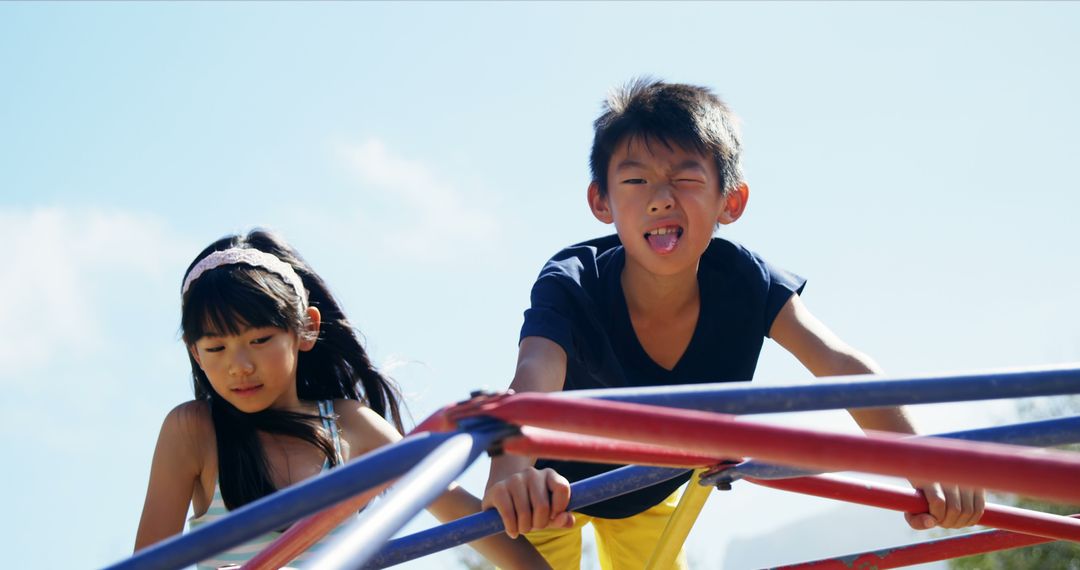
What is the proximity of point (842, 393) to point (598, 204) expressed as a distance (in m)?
1.58

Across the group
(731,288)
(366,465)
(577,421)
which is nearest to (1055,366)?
(577,421)

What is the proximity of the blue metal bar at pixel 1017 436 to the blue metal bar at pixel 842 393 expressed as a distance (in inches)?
12.8

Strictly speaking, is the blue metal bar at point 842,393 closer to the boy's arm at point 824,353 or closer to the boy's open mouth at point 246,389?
the boy's arm at point 824,353

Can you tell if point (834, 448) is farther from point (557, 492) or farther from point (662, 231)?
point (662, 231)

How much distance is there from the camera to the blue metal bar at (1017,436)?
1.72m

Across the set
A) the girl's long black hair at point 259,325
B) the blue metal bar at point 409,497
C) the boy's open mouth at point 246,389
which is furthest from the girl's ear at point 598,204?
the blue metal bar at point 409,497

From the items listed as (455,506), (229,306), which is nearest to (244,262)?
(229,306)

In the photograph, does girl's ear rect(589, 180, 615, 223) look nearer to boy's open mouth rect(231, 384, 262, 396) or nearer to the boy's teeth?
the boy's teeth

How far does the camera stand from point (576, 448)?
117cm

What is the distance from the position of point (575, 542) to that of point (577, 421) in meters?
1.98

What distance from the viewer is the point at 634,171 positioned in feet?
8.67

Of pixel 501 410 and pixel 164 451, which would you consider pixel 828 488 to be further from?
pixel 164 451

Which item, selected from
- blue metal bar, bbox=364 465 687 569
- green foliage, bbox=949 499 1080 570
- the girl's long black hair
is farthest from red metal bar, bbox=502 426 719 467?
green foliage, bbox=949 499 1080 570

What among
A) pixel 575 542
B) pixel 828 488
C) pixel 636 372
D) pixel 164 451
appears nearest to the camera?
pixel 828 488
